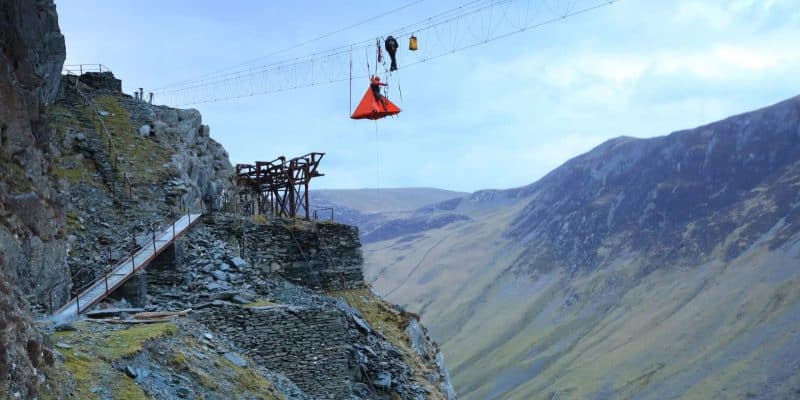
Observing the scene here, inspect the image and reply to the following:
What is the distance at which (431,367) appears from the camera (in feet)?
115

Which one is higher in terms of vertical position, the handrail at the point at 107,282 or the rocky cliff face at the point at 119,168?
the rocky cliff face at the point at 119,168

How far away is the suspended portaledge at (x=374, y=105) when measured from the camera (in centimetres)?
3681

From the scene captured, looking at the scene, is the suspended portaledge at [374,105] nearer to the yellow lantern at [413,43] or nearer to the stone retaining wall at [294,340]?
the yellow lantern at [413,43]

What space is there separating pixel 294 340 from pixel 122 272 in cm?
613

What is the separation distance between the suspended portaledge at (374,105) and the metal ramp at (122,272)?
28.8 feet

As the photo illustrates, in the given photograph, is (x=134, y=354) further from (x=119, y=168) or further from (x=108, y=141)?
(x=108, y=141)

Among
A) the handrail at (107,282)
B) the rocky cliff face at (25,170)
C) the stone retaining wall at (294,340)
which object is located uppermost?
the rocky cliff face at (25,170)

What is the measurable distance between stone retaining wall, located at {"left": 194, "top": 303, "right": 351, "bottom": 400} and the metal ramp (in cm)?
339

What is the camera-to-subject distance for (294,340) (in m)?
26.4

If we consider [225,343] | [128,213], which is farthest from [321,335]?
[128,213]

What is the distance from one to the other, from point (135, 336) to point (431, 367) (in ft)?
55.0

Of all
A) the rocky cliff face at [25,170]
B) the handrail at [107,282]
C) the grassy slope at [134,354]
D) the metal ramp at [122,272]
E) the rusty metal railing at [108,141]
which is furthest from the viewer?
the rusty metal railing at [108,141]

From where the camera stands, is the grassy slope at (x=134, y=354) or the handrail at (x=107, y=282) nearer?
the grassy slope at (x=134, y=354)

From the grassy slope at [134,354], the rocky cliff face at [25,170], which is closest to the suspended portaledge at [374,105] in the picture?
the rocky cliff face at [25,170]
